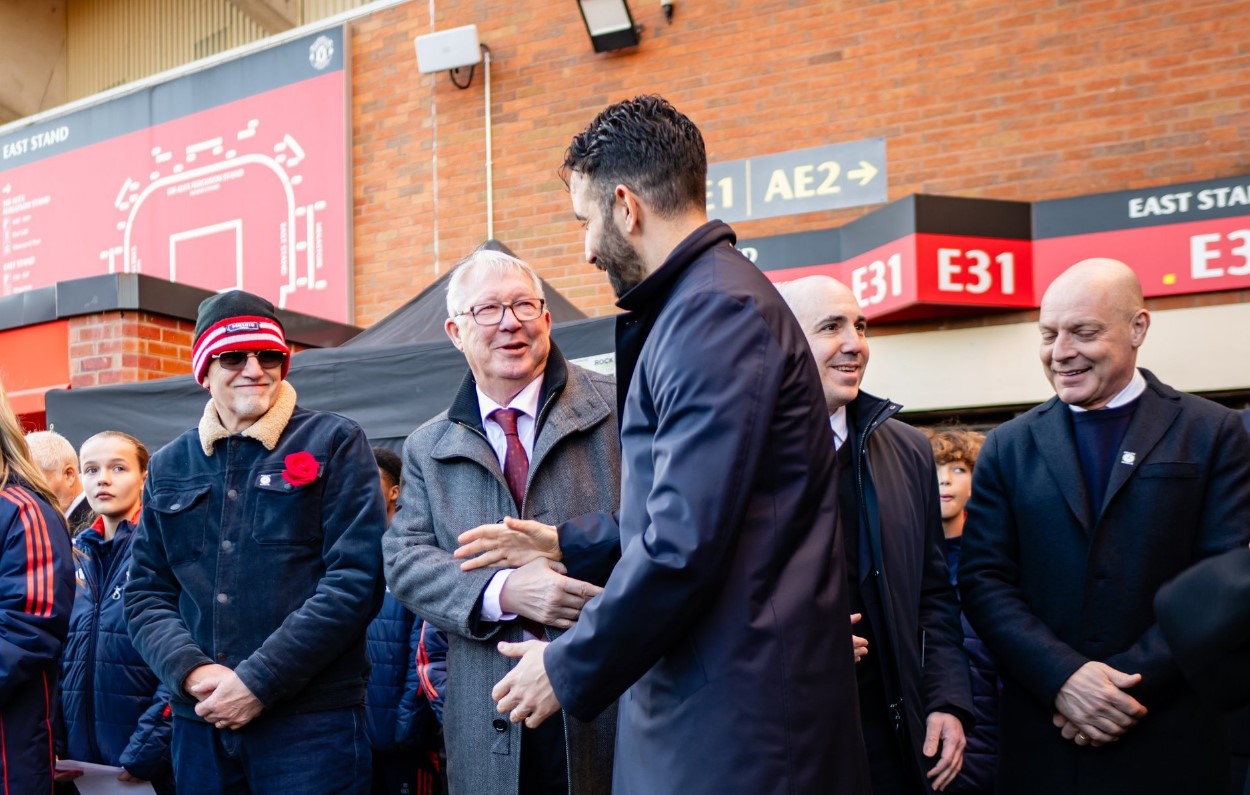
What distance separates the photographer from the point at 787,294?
10.8ft

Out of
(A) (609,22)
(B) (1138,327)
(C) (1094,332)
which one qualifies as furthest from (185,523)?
(A) (609,22)

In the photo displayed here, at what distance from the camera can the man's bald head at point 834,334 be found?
10.1 ft

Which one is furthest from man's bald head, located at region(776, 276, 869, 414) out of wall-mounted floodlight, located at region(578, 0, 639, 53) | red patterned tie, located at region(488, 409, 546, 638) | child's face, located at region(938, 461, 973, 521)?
wall-mounted floodlight, located at region(578, 0, 639, 53)

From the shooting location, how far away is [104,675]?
155 inches

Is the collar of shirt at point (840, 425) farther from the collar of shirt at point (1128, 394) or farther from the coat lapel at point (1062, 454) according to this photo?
the collar of shirt at point (1128, 394)

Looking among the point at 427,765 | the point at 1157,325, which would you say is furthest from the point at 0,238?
the point at 1157,325

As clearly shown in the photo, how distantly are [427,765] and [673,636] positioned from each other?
2.90 m

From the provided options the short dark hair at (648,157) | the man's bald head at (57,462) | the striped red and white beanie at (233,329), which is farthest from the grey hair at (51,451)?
the short dark hair at (648,157)

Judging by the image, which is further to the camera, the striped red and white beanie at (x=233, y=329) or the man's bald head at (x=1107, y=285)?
the striped red and white beanie at (x=233, y=329)

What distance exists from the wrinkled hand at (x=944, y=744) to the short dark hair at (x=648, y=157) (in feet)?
5.08

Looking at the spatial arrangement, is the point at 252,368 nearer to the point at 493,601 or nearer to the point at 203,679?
the point at 203,679

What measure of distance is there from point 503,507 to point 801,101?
585cm

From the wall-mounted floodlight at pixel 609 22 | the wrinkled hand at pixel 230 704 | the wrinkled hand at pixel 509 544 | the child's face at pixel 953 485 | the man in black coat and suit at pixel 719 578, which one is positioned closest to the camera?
the man in black coat and suit at pixel 719 578

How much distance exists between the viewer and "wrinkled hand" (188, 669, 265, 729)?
9.61ft
